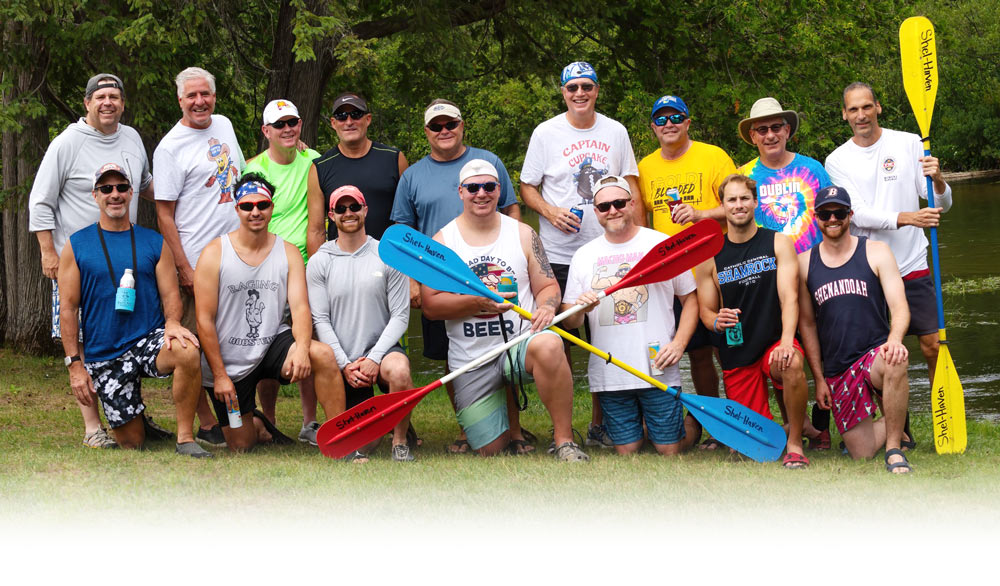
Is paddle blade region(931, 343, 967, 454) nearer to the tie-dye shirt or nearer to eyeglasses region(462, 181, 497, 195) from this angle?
the tie-dye shirt

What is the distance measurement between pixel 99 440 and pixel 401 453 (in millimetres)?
1787

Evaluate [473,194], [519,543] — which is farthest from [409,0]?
[519,543]

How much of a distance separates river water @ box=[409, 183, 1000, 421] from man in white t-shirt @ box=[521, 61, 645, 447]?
4263mm

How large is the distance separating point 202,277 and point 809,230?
3.38 m

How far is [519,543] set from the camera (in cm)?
371

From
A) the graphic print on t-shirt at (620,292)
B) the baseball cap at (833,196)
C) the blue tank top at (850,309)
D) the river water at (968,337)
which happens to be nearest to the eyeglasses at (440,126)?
the graphic print on t-shirt at (620,292)

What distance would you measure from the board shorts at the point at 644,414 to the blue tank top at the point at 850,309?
34.0 inches

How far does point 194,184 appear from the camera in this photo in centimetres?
577

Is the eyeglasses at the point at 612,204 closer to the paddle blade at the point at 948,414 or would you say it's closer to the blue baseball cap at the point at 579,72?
the blue baseball cap at the point at 579,72

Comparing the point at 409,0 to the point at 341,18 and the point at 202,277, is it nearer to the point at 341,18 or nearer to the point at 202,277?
the point at 341,18

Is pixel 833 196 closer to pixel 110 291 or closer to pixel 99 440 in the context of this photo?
pixel 110 291

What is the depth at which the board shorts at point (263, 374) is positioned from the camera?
552cm

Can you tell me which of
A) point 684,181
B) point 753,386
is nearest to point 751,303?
point 753,386

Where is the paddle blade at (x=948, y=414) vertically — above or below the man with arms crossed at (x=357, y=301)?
below
